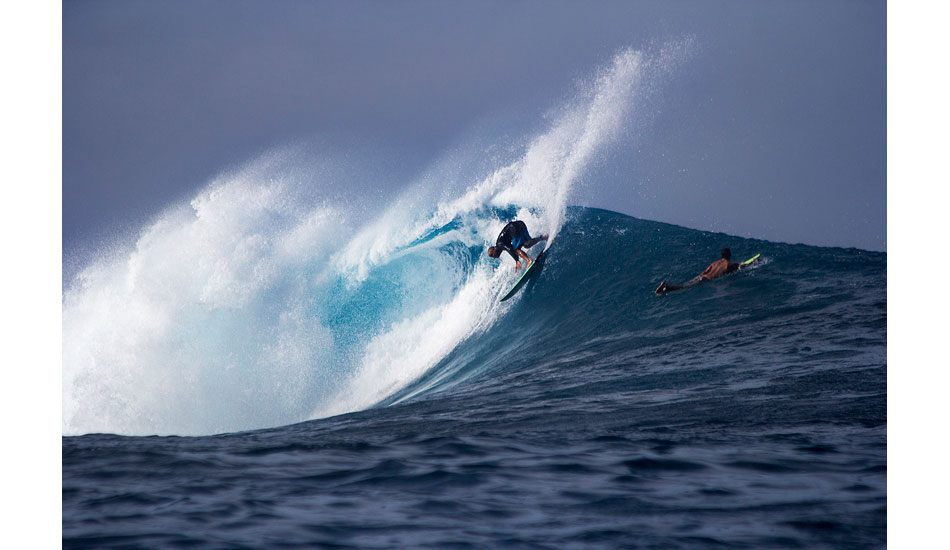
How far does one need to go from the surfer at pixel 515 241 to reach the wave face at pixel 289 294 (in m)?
0.31

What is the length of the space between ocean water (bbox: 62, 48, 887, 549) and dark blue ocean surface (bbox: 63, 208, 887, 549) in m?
0.01

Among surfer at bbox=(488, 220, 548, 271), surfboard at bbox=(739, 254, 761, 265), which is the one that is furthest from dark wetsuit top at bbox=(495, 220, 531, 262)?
surfboard at bbox=(739, 254, 761, 265)

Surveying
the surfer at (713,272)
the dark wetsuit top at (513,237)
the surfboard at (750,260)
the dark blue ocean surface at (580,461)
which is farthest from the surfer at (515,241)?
the dark blue ocean surface at (580,461)

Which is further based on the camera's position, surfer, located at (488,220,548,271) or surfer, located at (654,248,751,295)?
surfer, located at (488,220,548,271)

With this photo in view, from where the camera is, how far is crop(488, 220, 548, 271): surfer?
7.32 m

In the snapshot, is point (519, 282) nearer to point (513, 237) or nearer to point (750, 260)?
point (513, 237)

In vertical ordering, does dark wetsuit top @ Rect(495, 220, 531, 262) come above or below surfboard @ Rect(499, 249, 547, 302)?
above

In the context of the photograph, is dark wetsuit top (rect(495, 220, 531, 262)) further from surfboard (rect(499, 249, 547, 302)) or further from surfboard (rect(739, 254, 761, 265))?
surfboard (rect(739, 254, 761, 265))

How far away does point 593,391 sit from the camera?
4051 millimetres

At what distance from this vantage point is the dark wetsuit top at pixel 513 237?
288 inches

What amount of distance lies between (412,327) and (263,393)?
5.48ft

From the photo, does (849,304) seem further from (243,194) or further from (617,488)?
(243,194)

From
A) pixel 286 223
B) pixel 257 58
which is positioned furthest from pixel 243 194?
pixel 257 58

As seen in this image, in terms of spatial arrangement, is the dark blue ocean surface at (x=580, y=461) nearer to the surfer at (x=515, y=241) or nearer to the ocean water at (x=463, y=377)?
the ocean water at (x=463, y=377)
